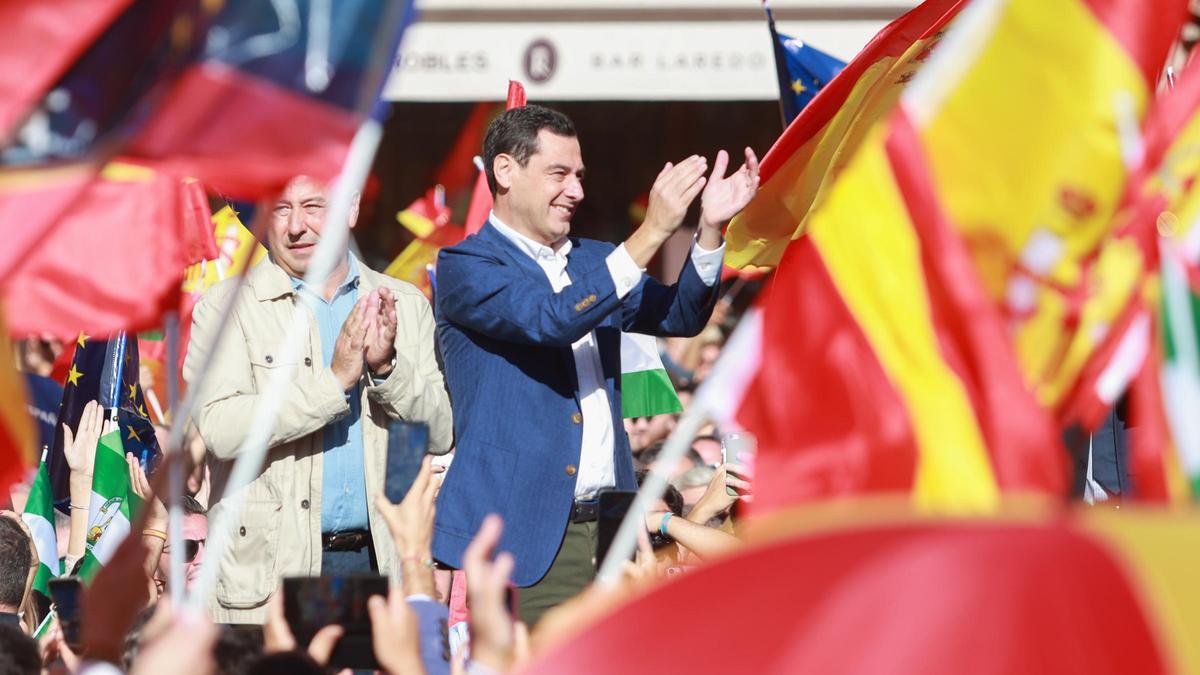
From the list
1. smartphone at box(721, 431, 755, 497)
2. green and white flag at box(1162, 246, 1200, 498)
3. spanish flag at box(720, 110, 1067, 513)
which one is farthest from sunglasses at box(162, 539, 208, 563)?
green and white flag at box(1162, 246, 1200, 498)

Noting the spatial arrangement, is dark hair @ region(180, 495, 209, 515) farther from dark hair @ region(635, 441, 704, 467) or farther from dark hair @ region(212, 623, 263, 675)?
dark hair @ region(212, 623, 263, 675)

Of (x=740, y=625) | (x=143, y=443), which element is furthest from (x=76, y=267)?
(x=143, y=443)

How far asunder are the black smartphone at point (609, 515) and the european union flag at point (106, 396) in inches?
84.6

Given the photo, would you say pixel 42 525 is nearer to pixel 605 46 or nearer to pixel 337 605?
pixel 337 605

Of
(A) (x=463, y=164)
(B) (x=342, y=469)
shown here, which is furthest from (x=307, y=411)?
(A) (x=463, y=164)

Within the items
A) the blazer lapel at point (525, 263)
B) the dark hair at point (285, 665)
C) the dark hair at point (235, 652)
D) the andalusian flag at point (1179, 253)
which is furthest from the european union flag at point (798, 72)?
the dark hair at point (285, 665)

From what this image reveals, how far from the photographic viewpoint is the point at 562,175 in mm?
4434

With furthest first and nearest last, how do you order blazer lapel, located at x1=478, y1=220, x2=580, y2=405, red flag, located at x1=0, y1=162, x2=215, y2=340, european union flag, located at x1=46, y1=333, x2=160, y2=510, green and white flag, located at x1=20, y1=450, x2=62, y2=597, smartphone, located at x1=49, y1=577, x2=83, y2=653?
green and white flag, located at x1=20, y1=450, x2=62, y2=597, european union flag, located at x1=46, y1=333, x2=160, y2=510, blazer lapel, located at x1=478, y1=220, x2=580, y2=405, smartphone, located at x1=49, y1=577, x2=83, y2=653, red flag, located at x1=0, y1=162, x2=215, y2=340

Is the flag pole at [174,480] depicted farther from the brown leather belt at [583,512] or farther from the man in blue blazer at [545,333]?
the brown leather belt at [583,512]

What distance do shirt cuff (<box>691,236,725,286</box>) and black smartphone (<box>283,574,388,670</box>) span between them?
1525 mm

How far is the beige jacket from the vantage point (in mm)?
Result: 4199

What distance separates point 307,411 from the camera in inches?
164

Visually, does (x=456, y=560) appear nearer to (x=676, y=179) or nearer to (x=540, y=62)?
(x=676, y=179)

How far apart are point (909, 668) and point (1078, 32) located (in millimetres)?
1145
